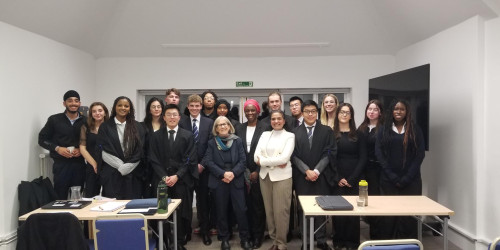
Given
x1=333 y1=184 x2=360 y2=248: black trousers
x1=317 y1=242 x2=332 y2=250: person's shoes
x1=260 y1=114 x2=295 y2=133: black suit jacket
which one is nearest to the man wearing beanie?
x1=260 y1=114 x2=295 y2=133: black suit jacket

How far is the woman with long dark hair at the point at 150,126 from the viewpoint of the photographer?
11.2ft

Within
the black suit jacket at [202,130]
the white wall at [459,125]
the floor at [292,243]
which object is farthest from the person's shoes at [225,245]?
the white wall at [459,125]

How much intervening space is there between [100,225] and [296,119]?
7.88 feet

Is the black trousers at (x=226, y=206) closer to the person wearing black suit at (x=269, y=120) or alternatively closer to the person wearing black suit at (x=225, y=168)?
the person wearing black suit at (x=225, y=168)

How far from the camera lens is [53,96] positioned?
4023mm

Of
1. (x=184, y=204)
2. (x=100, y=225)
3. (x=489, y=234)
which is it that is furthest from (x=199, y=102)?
(x=489, y=234)

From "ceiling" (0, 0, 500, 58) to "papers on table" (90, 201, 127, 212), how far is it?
237cm

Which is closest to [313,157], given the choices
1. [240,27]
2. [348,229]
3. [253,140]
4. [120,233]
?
[253,140]

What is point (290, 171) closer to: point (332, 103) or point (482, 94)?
point (332, 103)

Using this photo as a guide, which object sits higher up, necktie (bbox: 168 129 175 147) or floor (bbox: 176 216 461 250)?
necktie (bbox: 168 129 175 147)

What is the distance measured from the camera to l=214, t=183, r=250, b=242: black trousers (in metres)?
3.39

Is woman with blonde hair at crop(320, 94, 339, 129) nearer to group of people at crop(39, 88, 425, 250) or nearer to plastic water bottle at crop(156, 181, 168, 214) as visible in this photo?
group of people at crop(39, 88, 425, 250)

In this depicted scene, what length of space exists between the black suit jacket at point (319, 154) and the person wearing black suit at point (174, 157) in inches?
43.1

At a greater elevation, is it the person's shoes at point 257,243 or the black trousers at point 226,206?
the black trousers at point 226,206
